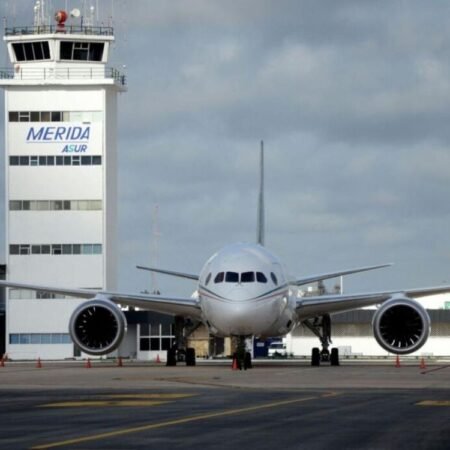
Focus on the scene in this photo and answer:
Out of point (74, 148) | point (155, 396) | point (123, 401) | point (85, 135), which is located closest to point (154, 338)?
point (74, 148)

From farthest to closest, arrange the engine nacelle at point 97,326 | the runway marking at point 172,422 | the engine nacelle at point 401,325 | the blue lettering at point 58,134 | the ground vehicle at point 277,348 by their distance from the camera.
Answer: the ground vehicle at point 277,348
the blue lettering at point 58,134
the engine nacelle at point 97,326
the engine nacelle at point 401,325
the runway marking at point 172,422

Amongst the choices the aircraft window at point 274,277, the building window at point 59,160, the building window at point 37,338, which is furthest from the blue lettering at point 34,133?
the aircraft window at point 274,277

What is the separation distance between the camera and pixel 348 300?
4791 centimetres

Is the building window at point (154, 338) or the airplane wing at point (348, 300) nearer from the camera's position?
the airplane wing at point (348, 300)

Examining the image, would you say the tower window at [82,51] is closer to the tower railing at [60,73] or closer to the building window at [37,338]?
the tower railing at [60,73]

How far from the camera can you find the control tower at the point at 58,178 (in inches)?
3339

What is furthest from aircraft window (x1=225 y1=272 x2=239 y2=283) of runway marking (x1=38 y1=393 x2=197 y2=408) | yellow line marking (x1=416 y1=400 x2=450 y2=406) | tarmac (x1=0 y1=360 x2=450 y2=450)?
yellow line marking (x1=416 y1=400 x2=450 y2=406)

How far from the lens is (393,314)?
46.6 meters

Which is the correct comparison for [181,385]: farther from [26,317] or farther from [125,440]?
[26,317]

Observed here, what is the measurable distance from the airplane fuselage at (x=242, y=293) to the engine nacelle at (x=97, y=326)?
321cm

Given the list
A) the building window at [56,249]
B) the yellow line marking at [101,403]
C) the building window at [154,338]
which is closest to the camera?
the yellow line marking at [101,403]

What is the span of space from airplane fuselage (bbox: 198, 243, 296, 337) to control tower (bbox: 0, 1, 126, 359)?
131 feet

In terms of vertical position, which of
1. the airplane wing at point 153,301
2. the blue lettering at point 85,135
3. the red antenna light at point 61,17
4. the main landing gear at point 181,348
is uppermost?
the red antenna light at point 61,17

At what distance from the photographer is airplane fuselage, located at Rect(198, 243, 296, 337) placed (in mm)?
42656
